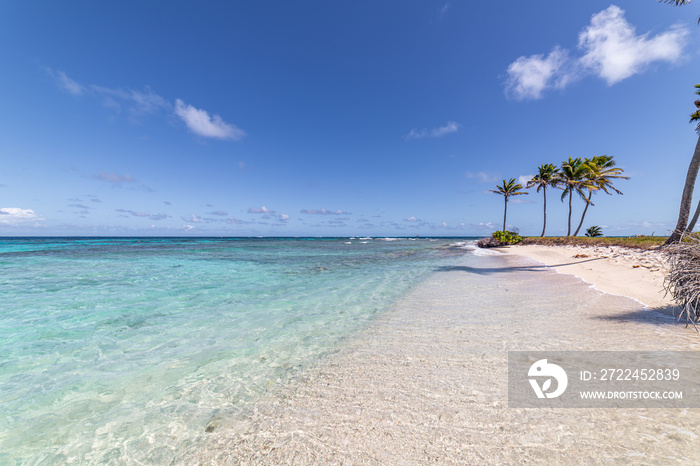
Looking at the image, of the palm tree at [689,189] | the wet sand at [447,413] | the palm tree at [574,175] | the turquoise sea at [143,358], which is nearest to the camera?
the wet sand at [447,413]

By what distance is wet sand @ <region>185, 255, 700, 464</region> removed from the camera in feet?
7.13

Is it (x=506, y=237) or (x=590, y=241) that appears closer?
(x=590, y=241)

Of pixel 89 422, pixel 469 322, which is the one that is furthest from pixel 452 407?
pixel 89 422

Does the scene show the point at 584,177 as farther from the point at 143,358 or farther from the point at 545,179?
the point at 143,358

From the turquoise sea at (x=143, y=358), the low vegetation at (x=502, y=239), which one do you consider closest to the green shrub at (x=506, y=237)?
the low vegetation at (x=502, y=239)

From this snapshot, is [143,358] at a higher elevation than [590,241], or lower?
lower

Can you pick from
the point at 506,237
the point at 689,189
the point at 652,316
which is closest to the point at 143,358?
the point at 652,316

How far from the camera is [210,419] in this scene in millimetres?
2873

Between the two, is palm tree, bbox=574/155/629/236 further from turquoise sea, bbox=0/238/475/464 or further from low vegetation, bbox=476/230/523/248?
turquoise sea, bbox=0/238/475/464

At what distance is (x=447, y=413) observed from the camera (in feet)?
8.94

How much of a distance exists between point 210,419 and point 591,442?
381 cm

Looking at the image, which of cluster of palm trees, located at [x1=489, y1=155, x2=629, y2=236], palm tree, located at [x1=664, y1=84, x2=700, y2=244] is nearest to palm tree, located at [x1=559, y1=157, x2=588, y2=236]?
cluster of palm trees, located at [x1=489, y1=155, x2=629, y2=236]

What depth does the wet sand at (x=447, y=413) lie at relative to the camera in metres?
2.17

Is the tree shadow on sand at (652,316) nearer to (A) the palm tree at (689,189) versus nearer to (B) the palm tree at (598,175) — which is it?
(A) the palm tree at (689,189)
